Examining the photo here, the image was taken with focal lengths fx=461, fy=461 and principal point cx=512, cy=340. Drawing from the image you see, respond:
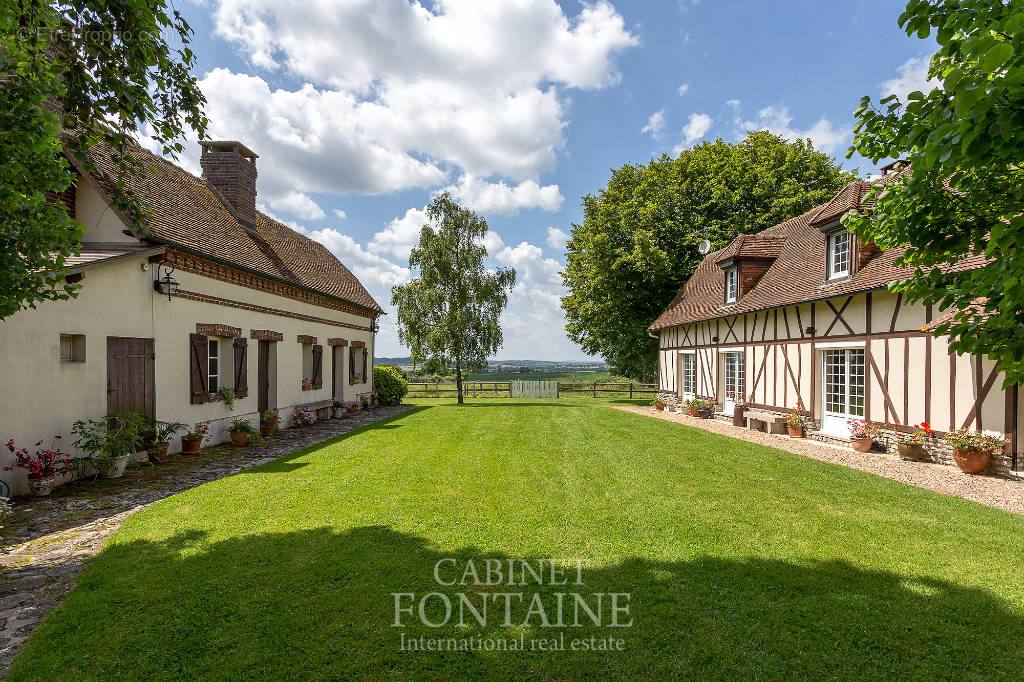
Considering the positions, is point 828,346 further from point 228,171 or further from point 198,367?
point 228,171

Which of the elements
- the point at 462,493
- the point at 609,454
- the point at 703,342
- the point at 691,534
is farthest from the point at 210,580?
the point at 703,342

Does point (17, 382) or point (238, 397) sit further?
point (238, 397)

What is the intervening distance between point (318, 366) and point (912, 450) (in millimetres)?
15281

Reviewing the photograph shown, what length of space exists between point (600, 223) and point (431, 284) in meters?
9.08

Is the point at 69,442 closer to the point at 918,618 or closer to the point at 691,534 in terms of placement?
the point at 691,534

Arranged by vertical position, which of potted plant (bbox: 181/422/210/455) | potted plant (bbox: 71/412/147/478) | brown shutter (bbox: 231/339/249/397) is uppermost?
brown shutter (bbox: 231/339/249/397)

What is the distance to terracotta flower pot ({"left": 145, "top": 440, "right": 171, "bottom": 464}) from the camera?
8.02 metres

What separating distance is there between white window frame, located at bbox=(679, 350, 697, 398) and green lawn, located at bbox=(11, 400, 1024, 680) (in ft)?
33.8

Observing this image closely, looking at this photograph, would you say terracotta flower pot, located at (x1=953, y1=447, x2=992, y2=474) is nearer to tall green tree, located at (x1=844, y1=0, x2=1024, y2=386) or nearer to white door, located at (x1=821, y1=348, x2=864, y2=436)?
white door, located at (x1=821, y1=348, x2=864, y2=436)

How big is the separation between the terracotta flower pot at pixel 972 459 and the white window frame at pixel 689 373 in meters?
9.75

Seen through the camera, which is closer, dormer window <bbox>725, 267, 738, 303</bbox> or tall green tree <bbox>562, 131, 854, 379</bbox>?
dormer window <bbox>725, 267, 738, 303</bbox>

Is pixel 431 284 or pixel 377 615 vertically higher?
pixel 431 284

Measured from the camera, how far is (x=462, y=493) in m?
6.44

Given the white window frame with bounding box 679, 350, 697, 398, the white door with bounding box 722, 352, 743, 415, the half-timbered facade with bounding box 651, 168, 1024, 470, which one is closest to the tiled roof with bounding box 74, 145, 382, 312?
the half-timbered facade with bounding box 651, 168, 1024, 470
